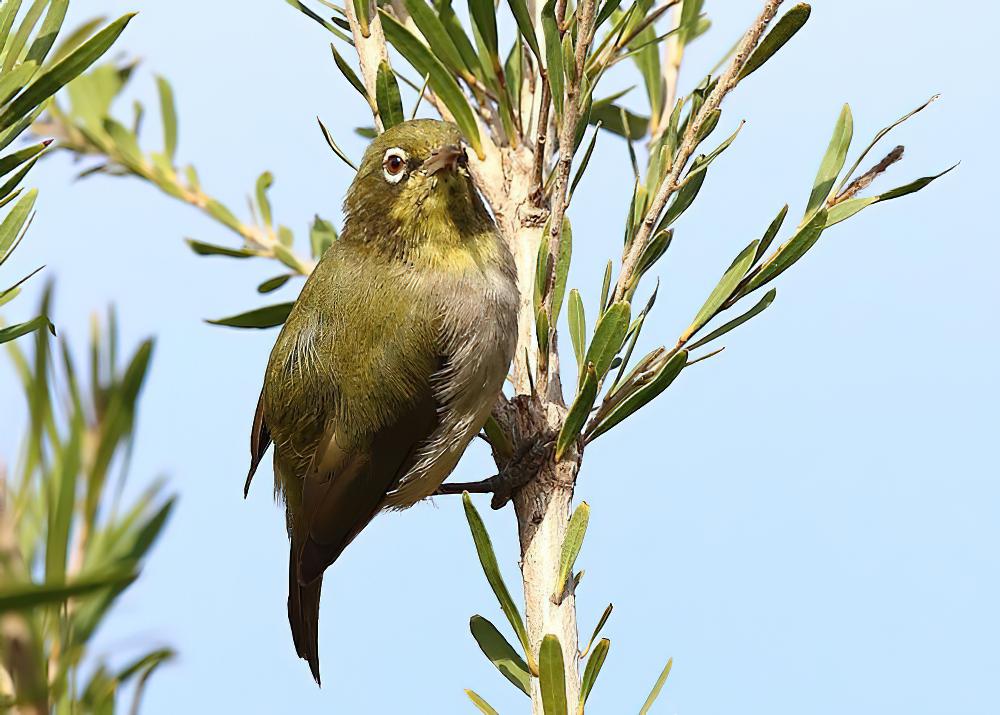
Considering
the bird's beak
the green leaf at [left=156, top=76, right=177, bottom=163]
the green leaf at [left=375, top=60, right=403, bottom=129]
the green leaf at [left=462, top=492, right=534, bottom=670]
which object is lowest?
the green leaf at [left=462, top=492, right=534, bottom=670]

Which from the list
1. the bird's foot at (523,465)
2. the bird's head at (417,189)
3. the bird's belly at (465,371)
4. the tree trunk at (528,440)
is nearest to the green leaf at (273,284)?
the bird's head at (417,189)

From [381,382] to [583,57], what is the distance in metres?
1.27

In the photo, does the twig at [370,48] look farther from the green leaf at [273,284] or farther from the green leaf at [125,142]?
the green leaf at [125,142]

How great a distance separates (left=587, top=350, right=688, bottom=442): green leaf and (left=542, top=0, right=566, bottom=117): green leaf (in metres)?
0.60

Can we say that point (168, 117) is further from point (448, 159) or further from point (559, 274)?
point (559, 274)

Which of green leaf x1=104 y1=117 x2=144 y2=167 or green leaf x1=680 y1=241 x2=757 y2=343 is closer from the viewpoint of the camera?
green leaf x1=680 y1=241 x2=757 y2=343

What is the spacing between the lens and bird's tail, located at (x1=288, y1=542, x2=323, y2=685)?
3.40m

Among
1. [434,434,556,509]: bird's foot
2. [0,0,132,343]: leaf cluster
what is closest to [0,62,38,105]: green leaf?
[0,0,132,343]: leaf cluster

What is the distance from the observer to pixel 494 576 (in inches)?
80.8

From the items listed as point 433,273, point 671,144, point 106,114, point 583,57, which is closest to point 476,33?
point 583,57

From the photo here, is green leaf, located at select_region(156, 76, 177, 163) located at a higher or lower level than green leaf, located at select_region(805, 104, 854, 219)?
higher

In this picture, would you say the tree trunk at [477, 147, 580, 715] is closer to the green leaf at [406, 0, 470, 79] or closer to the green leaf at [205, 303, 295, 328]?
the green leaf at [406, 0, 470, 79]

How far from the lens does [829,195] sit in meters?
2.20

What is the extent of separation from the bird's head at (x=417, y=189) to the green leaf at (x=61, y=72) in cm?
142
